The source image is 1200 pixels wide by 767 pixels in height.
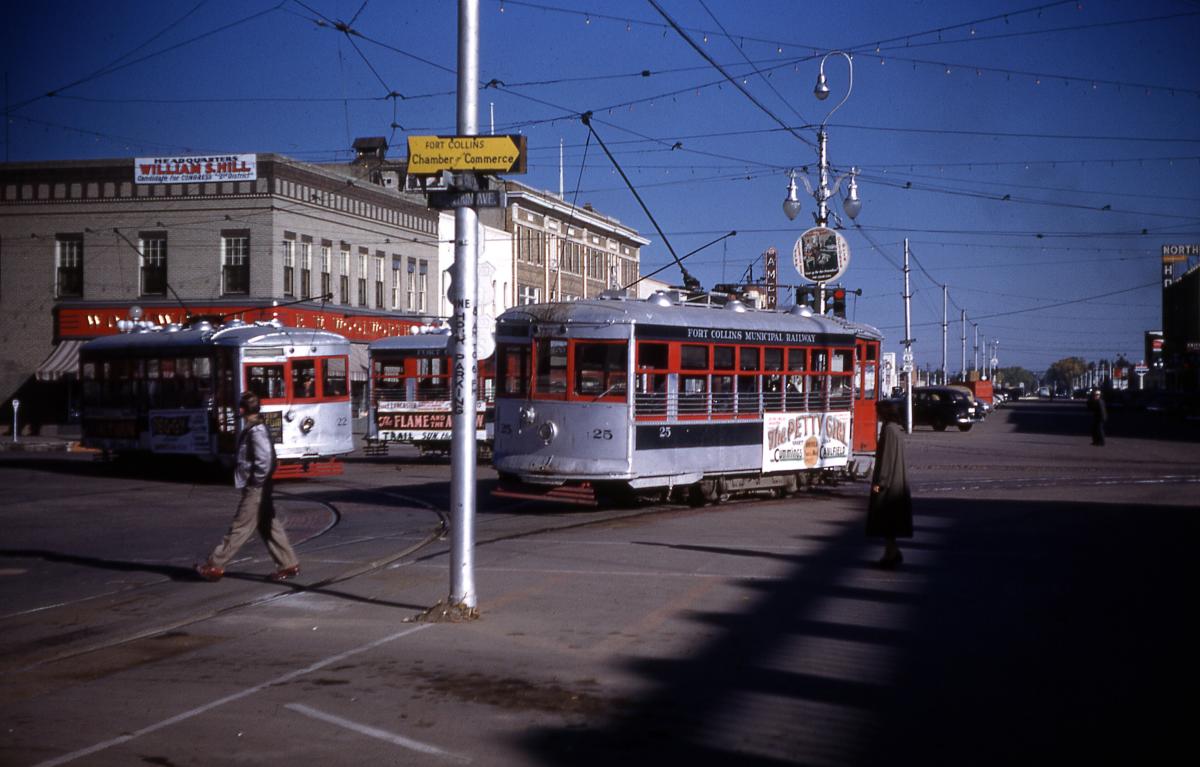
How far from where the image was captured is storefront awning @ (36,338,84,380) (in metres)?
41.5

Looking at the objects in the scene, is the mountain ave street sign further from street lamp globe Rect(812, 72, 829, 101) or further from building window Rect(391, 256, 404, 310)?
building window Rect(391, 256, 404, 310)

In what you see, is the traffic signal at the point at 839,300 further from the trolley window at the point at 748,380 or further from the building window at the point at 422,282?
the building window at the point at 422,282

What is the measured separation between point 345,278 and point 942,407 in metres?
25.8

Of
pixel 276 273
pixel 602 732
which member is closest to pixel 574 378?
pixel 602 732

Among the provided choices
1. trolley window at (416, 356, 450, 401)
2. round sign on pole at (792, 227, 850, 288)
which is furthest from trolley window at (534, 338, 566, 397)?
round sign on pole at (792, 227, 850, 288)

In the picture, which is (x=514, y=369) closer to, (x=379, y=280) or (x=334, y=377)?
(x=334, y=377)

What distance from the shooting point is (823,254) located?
31391 mm

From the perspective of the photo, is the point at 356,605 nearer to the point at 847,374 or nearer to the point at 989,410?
the point at 847,374

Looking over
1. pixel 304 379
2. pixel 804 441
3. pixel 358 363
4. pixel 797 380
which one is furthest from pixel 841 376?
Result: pixel 358 363

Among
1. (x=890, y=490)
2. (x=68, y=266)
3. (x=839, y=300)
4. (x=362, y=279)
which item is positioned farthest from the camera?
(x=362, y=279)

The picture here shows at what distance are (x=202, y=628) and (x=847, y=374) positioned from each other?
15518 mm

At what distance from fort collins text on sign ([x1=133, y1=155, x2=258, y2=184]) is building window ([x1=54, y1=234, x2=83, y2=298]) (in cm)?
345

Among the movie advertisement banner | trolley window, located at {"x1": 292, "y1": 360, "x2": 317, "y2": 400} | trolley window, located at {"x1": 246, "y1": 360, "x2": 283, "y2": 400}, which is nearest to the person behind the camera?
trolley window, located at {"x1": 246, "y1": 360, "x2": 283, "y2": 400}

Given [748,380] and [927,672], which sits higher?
[748,380]
